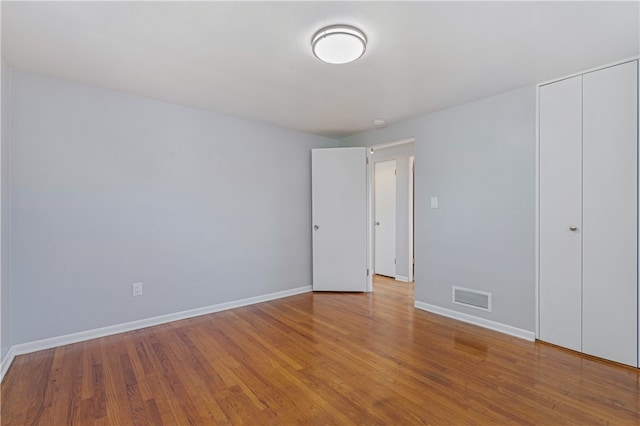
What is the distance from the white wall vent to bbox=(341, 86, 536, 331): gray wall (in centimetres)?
5

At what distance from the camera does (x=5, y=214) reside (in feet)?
7.33

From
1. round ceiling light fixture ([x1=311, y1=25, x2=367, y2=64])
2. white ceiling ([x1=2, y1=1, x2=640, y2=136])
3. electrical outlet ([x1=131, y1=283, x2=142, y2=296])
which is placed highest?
white ceiling ([x1=2, y1=1, x2=640, y2=136])

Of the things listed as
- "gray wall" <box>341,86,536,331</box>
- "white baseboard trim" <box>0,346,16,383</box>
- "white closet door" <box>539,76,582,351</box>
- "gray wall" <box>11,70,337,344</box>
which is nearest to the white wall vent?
"gray wall" <box>341,86,536,331</box>

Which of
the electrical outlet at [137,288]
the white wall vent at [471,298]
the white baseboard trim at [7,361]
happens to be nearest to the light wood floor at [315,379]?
the white baseboard trim at [7,361]

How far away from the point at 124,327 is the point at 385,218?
4012mm

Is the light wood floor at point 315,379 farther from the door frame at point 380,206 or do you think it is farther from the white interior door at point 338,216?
the door frame at point 380,206

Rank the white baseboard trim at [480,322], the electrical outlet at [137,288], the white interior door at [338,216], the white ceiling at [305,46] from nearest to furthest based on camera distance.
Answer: the white ceiling at [305,46] → the white baseboard trim at [480,322] → the electrical outlet at [137,288] → the white interior door at [338,216]

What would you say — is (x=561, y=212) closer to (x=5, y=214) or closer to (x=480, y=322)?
(x=480, y=322)

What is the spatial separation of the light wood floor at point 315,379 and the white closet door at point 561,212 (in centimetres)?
26

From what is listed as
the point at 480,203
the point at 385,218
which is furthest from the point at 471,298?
the point at 385,218

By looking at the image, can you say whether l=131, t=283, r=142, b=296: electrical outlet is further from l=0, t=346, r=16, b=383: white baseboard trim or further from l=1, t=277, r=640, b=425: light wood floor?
l=0, t=346, r=16, b=383: white baseboard trim

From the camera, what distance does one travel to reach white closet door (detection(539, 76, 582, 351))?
2.45 m

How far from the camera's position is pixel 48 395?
74.0 inches

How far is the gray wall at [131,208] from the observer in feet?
8.09
